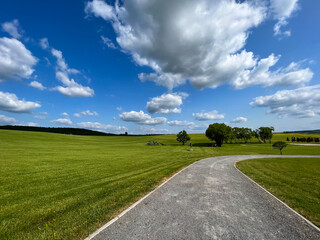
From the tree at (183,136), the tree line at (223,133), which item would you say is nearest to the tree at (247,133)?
the tree line at (223,133)

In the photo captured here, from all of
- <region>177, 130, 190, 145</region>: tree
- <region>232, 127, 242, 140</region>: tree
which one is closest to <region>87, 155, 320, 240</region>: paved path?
<region>177, 130, 190, 145</region>: tree

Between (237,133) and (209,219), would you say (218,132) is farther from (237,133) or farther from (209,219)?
(209,219)

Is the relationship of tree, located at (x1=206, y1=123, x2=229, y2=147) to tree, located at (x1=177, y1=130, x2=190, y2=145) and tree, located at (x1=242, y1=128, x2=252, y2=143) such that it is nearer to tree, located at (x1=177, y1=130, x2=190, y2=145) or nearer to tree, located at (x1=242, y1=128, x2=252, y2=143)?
tree, located at (x1=177, y1=130, x2=190, y2=145)

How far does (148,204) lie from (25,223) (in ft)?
15.1

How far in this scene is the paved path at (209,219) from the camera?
442cm

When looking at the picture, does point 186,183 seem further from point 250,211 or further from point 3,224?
point 3,224

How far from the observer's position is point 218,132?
196 ft

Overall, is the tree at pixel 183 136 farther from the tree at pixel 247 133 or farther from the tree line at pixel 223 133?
the tree at pixel 247 133

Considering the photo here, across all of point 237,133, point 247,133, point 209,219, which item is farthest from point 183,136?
point 209,219

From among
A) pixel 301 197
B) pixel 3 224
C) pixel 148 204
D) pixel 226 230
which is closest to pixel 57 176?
pixel 3 224

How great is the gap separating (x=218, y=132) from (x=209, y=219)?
59.5 metres

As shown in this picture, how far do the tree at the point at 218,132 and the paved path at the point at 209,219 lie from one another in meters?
55.8

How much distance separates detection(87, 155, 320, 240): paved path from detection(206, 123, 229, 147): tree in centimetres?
5578

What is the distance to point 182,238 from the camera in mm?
4184
